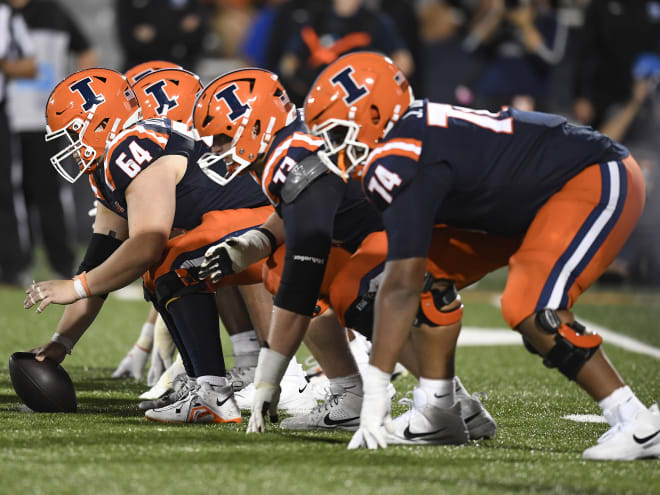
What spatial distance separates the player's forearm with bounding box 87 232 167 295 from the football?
419 mm

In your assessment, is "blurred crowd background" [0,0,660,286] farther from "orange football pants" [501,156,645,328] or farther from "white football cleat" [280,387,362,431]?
"orange football pants" [501,156,645,328]

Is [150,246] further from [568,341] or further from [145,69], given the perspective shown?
[145,69]

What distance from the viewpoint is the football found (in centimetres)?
402

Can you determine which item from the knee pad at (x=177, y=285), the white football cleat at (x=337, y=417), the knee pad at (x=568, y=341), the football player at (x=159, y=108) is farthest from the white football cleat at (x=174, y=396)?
the knee pad at (x=568, y=341)

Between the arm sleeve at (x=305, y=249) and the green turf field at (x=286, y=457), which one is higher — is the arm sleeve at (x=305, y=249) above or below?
above

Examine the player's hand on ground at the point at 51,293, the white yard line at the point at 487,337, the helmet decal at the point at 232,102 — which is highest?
the helmet decal at the point at 232,102

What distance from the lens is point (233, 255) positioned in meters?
3.76

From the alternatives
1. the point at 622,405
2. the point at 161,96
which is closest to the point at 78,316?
the point at 161,96

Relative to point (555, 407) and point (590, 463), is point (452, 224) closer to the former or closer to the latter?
point (590, 463)

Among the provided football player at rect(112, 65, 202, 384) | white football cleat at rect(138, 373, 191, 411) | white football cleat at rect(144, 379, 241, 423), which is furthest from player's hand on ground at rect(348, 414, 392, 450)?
football player at rect(112, 65, 202, 384)

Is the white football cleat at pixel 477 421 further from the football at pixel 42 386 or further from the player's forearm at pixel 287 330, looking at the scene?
the football at pixel 42 386

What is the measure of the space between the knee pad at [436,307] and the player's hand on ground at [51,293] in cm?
116

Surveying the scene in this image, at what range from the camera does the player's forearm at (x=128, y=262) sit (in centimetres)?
380

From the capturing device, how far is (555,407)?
4457mm
